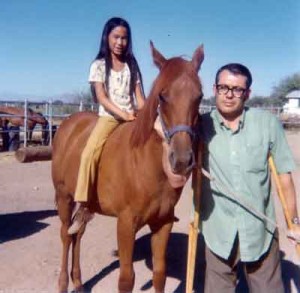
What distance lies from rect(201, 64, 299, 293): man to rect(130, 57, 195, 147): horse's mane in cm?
30

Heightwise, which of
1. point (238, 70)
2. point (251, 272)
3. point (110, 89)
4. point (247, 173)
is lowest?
point (251, 272)

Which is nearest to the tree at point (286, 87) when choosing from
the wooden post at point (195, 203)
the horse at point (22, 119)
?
the horse at point (22, 119)

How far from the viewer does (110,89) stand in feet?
14.0

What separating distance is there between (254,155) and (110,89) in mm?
1984

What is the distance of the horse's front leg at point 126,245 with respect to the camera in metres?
3.46

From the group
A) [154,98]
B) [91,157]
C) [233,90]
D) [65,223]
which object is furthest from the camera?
[65,223]

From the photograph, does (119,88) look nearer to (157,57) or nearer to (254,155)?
(157,57)

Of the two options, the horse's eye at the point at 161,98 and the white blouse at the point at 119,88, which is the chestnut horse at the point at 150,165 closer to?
the horse's eye at the point at 161,98

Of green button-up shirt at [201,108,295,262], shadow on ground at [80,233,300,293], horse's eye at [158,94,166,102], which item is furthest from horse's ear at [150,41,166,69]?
shadow on ground at [80,233,300,293]

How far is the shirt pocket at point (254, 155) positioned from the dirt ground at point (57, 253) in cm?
223

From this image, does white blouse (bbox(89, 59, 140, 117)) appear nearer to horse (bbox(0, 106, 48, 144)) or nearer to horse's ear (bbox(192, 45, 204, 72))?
horse's ear (bbox(192, 45, 204, 72))

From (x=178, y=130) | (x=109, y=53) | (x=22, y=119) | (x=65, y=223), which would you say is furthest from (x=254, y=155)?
(x=22, y=119)

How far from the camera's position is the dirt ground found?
458cm

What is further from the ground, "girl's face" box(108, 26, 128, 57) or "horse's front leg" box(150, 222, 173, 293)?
"girl's face" box(108, 26, 128, 57)
